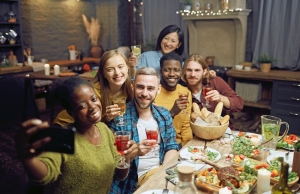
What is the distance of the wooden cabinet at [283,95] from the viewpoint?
13.5 feet

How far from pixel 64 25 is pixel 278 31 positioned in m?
4.24

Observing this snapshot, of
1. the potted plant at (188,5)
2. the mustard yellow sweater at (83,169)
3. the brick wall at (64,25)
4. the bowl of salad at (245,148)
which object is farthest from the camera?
the brick wall at (64,25)

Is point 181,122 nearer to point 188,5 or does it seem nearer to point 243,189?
point 243,189

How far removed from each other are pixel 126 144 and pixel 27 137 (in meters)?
0.64

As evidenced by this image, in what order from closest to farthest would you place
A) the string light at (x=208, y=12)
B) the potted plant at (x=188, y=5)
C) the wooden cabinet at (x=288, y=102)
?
the wooden cabinet at (x=288, y=102)
the string light at (x=208, y=12)
the potted plant at (x=188, y=5)

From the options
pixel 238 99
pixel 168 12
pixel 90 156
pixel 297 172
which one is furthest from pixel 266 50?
pixel 90 156

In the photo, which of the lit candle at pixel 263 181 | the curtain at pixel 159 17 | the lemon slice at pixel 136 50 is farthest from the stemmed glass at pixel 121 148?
the curtain at pixel 159 17

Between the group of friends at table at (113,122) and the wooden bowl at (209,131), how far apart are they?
7.4 inches

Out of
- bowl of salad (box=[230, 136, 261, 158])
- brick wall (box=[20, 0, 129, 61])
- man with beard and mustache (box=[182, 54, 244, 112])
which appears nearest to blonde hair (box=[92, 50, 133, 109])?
man with beard and mustache (box=[182, 54, 244, 112])

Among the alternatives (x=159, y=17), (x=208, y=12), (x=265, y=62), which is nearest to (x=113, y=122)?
(x=265, y=62)

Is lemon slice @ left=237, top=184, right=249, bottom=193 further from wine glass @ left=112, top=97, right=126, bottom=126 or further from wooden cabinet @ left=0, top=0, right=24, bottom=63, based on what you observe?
wooden cabinet @ left=0, top=0, right=24, bottom=63

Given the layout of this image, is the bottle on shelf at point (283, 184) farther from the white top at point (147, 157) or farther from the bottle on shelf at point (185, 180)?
the white top at point (147, 157)

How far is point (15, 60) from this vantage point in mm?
5418

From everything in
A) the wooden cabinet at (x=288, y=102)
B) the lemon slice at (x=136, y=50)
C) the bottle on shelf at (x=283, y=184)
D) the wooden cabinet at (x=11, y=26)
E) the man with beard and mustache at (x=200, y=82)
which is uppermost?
the wooden cabinet at (x=11, y=26)
